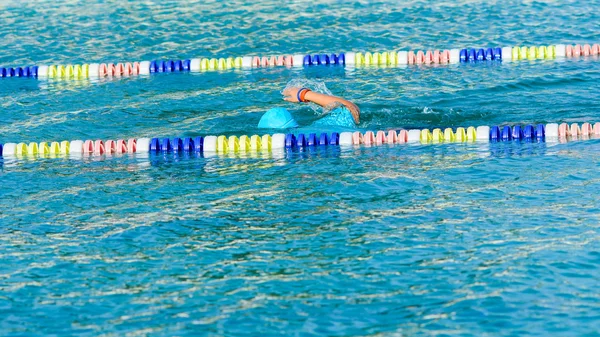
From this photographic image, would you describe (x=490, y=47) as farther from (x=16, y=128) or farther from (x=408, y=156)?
(x=16, y=128)

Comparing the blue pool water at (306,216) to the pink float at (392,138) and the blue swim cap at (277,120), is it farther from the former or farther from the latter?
the blue swim cap at (277,120)

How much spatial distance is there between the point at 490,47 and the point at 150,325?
26.4ft

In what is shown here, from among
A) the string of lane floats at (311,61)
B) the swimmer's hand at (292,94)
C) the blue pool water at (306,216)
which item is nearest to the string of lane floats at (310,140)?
the blue pool water at (306,216)

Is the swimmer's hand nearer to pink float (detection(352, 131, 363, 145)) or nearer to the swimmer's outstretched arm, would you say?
the swimmer's outstretched arm

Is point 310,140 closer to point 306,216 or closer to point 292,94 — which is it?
point 292,94

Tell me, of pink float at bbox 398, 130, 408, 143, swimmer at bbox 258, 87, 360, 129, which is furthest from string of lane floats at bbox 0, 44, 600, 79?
pink float at bbox 398, 130, 408, 143

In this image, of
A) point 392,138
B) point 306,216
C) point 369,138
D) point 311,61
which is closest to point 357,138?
point 369,138

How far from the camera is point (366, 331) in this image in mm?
4605

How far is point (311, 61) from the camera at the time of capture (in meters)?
11.6

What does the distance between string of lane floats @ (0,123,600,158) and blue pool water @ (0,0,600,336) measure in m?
0.20

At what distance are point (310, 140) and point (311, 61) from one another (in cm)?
358

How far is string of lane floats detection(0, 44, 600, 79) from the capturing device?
37.1 feet

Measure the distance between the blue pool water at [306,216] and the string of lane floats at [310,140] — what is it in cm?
20

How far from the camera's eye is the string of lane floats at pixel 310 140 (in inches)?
320
